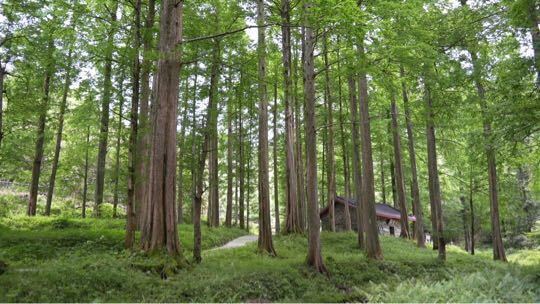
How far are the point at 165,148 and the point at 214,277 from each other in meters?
3.30

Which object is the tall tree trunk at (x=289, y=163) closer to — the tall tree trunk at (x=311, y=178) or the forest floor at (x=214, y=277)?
the forest floor at (x=214, y=277)

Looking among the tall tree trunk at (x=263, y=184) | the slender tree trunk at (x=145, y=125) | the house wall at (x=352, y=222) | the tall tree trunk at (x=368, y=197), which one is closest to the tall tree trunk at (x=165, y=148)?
the slender tree trunk at (x=145, y=125)

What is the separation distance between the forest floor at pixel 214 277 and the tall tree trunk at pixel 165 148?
54 centimetres

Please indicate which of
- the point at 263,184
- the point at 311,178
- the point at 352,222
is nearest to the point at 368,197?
the point at 311,178

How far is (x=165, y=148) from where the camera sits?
9031 millimetres

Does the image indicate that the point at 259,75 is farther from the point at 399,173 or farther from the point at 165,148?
the point at 399,173

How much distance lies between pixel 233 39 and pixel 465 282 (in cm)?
971

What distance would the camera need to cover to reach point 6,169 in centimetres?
2297

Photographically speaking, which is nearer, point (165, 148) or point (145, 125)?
point (165, 148)

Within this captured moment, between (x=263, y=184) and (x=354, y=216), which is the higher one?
(x=263, y=184)

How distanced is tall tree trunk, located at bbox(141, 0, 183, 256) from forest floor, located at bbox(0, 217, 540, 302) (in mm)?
541

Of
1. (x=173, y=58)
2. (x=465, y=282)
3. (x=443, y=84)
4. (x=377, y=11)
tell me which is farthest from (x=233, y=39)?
(x=465, y=282)

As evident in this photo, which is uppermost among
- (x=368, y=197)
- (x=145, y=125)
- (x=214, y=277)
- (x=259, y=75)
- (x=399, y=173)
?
(x=259, y=75)

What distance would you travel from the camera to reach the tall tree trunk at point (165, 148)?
8812 mm
